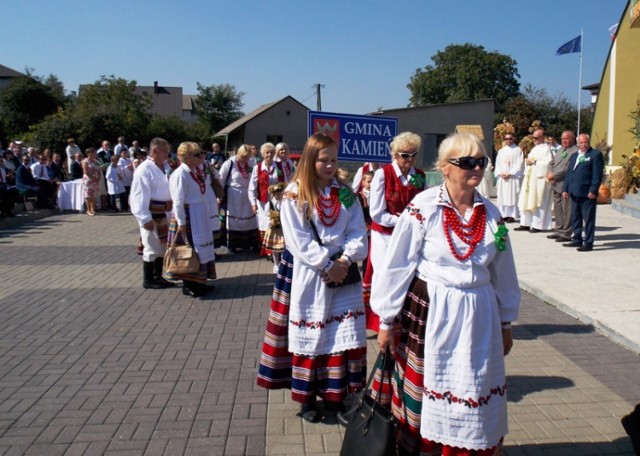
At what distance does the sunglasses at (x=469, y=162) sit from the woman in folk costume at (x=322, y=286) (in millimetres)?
1233

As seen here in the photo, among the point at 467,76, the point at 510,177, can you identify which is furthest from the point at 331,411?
the point at 467,76

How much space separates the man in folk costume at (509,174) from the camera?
1374 cm

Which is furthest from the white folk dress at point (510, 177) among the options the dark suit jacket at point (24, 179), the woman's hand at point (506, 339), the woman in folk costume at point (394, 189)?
the dark suit jacket at point (24, 179)

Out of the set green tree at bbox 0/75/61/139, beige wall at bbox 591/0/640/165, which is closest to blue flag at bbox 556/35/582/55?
beige wall at bbox 591/0/640/165

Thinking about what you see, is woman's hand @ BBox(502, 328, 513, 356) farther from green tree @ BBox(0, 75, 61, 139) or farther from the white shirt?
green tree @ BBox(0, 75, 61, 139)

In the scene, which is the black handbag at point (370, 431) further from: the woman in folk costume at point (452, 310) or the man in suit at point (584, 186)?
the man in suit at point (584, 186)

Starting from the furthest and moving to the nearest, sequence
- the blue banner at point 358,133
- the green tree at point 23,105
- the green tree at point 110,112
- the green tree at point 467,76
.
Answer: the green tree at point 467,76 → the green tree at point 23,105 → the green tree at point 110,112 → the blue banner at point 358,133

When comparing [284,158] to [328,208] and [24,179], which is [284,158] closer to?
[328,208]

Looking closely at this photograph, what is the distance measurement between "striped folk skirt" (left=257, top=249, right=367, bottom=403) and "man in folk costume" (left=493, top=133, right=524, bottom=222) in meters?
10.8

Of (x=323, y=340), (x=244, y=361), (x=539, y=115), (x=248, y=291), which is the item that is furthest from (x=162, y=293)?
(x=539, y=115)

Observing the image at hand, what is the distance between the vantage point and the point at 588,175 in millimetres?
10000

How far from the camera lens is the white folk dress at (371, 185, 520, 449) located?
2.81 meters

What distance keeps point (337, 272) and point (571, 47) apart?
30.4m

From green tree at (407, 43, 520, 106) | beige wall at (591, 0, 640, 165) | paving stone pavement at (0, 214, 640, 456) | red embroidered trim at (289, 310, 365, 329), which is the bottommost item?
paving stone pavement at (0, 214, 640, 456)
